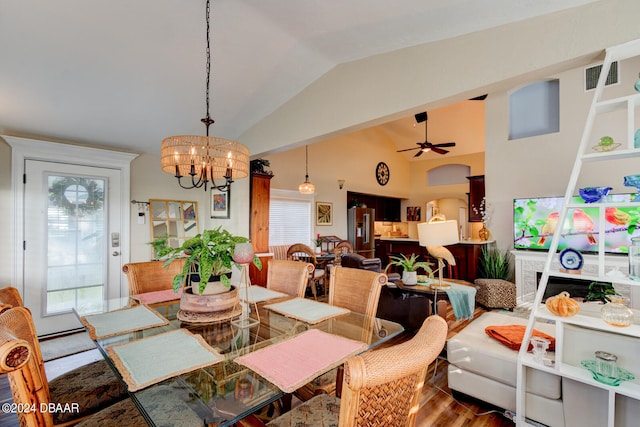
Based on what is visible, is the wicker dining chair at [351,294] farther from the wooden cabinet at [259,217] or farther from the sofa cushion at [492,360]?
the wooden cabinet at [259,217]

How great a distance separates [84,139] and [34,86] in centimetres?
94

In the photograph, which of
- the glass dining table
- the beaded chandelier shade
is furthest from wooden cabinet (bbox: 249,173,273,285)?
the glass dining table

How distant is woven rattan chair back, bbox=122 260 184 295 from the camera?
2398 millimetres

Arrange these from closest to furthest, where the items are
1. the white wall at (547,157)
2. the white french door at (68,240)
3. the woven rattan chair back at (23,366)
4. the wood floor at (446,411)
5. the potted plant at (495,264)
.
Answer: the woven rattan chair back at (23,366) < the wood floor at (446,411) < the white french door at (68,240) < the white wall at (547,157) < the potted plant at (495,264)

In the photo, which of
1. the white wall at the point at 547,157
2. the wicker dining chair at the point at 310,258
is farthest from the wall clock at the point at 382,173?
the wicker dining chair at the point at 310,258

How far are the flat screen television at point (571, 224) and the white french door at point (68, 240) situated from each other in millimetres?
5498

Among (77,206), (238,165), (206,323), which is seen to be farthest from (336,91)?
(77,206)

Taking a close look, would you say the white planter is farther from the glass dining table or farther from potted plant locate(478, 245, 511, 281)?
potted plant locate(478, 245, 511, 281)

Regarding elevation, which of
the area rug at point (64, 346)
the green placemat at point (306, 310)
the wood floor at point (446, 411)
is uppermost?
the green placemat at point (306, 310)

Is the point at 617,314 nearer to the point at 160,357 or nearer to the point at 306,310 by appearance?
the point at 306,310

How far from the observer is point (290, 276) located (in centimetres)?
251

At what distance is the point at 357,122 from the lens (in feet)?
9.33

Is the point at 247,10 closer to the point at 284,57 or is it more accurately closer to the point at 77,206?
the point at 284,57

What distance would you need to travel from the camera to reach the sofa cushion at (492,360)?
5.72ft
